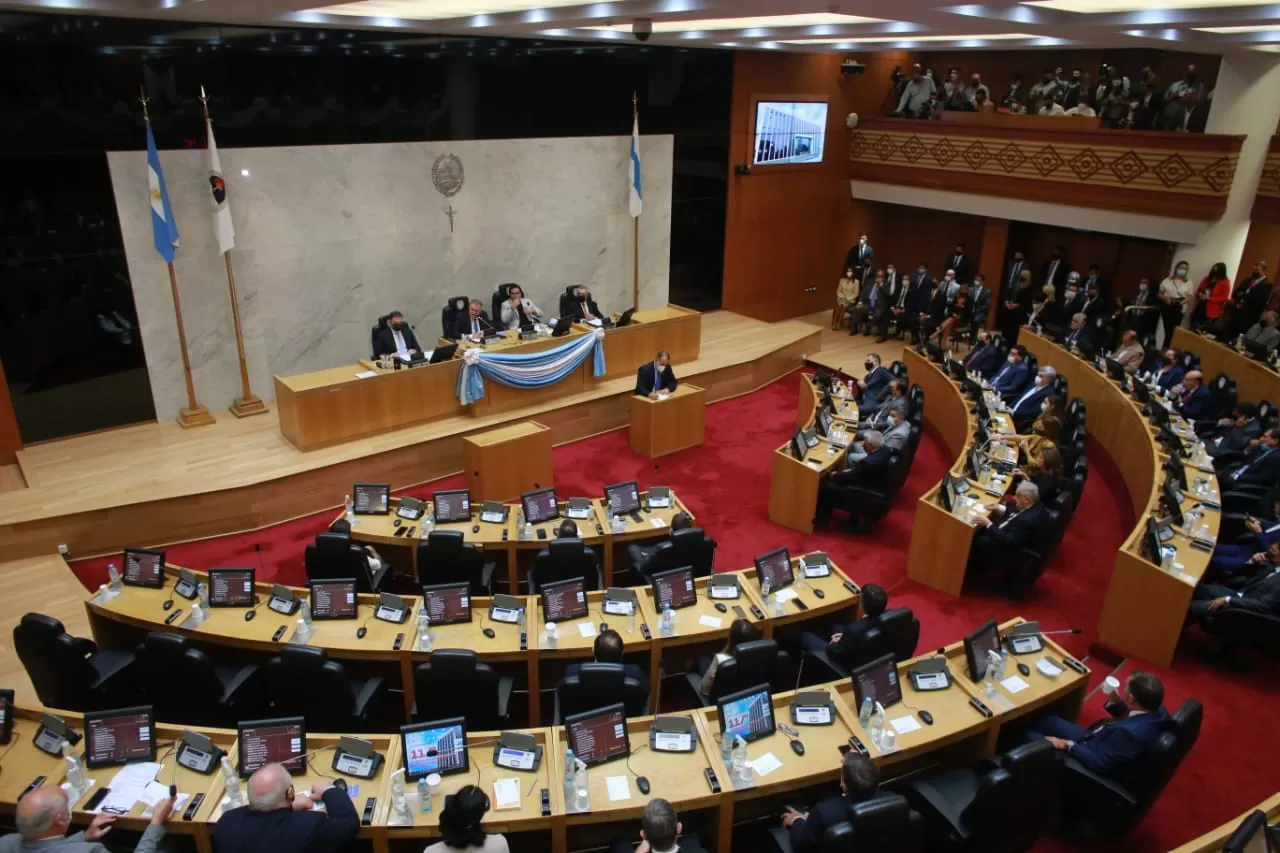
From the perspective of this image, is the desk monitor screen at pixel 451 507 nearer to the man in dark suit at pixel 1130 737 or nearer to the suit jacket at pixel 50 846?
the suit jacket at pixel 50 846

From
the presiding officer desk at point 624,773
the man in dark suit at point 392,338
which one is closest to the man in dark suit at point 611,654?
the presiding officer desk at point 624,773

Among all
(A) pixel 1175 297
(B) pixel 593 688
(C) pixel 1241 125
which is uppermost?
(C) pixel 1241 125

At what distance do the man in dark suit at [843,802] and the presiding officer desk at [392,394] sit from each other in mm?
7210

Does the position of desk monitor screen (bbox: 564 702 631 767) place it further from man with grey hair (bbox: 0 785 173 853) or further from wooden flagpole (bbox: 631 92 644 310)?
wooden flagpole (bbox: 631 92 644 310)

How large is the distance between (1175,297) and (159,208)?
12.9 m

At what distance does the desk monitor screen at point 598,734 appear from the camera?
459 centimetres

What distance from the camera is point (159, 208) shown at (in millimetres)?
9516

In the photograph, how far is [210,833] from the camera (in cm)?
426

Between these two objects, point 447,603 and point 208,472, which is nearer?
point 447,603

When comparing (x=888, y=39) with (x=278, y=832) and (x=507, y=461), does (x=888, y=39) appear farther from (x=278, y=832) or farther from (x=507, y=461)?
(x=278, y=832)

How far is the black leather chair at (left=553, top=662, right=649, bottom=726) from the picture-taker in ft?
16.4

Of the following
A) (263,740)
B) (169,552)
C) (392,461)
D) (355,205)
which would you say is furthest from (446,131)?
(263,740)

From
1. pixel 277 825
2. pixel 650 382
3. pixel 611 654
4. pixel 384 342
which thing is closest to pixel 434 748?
pixel 277 825

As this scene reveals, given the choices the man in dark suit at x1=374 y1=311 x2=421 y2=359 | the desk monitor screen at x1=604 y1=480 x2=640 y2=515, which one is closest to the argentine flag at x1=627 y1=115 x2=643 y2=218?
the man in dark suit at x1=374 y1=311 x2=421 y2=359
